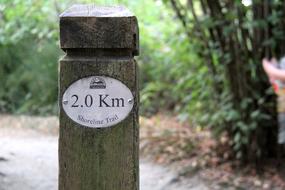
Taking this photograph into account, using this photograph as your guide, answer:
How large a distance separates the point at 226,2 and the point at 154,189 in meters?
2.54

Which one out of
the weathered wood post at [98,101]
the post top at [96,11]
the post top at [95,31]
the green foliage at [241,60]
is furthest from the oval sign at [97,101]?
the green foliage at [241,60]

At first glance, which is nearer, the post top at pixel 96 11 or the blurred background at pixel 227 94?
the post top at pixel 96 11

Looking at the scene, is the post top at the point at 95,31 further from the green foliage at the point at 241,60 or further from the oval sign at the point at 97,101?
the green foliage at the point at 241,60

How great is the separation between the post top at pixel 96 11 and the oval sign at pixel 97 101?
29 cm

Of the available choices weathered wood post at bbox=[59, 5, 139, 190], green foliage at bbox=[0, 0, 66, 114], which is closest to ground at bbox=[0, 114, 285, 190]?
weathered wood post at bbox=[59, 5, 139, 190]

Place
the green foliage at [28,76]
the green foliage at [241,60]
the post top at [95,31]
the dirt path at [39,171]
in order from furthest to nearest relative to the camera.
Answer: the green foliage at [28,76] < the green foliage at [241,60] < the dirt path at [39,171] < the post top at [95,31]

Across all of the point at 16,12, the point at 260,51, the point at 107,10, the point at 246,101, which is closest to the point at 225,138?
the point at 246,101

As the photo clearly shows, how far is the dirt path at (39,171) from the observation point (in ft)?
21.5

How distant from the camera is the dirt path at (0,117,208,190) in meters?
6.56

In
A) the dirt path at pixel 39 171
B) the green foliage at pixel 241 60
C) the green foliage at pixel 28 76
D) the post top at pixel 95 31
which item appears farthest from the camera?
the green foliage at pixel 28 76

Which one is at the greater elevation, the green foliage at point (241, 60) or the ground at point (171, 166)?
the green foliage at point (241, 60)

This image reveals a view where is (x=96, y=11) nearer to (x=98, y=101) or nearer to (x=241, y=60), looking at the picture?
(x=98, y=101)

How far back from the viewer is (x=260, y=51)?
6.95 meters

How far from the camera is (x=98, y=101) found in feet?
7.68
